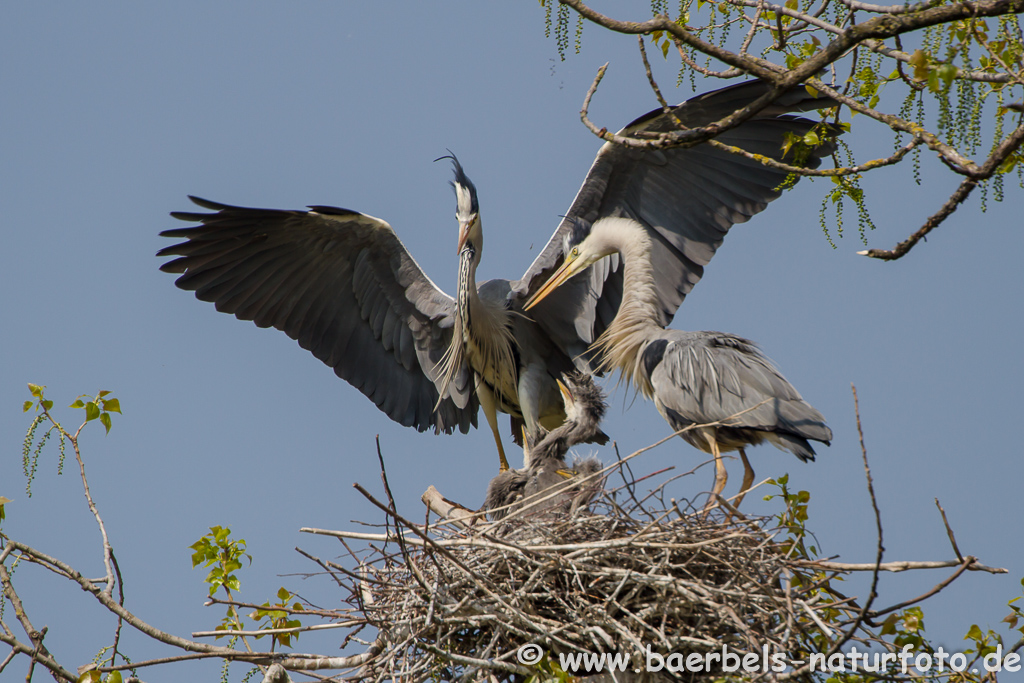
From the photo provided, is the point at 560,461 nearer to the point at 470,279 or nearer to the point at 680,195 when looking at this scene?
the point at 470,279

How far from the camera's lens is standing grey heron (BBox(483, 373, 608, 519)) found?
513 centimetres

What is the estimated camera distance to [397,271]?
704 cm

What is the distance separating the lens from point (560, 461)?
5.49 metres

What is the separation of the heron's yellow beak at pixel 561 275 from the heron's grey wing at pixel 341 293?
2.28 feet

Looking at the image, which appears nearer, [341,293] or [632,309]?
[632,309]

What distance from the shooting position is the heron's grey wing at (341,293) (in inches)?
270

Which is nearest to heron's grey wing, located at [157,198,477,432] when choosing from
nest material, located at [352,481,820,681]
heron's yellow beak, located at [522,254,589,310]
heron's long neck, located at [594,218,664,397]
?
heron's yellow beak, located at [522,254,589,310]

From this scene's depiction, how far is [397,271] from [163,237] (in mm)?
1581

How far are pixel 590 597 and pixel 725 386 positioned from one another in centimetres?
157

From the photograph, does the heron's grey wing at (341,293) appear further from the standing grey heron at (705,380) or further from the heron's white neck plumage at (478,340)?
the standing grey heron at (705,380)

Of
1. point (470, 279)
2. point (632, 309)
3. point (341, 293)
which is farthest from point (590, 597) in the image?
point (341, 293)

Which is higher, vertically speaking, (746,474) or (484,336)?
(484,336)

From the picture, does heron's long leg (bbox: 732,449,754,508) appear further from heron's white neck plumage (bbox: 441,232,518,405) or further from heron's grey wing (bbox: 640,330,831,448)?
heron's white neck plumage (bbox: 441,232,518,405)

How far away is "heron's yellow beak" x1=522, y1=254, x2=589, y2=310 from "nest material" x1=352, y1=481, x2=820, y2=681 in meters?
2.46
